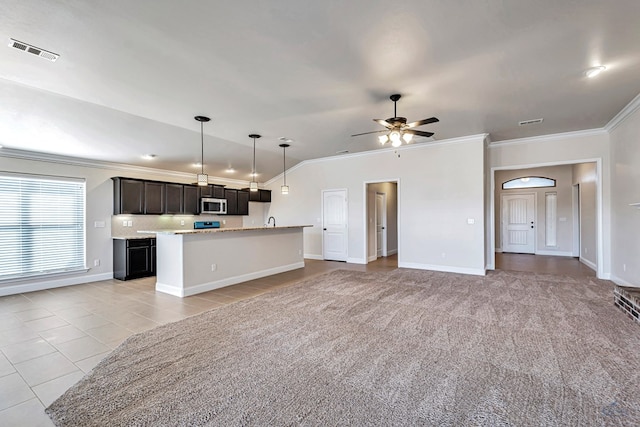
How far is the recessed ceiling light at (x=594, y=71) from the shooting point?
3.30 m

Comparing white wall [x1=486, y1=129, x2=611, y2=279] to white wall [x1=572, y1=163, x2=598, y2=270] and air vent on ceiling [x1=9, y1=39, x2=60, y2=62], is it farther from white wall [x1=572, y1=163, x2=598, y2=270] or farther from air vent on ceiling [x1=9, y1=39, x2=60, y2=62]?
air vent on ceiling [x1=9, y1=39, x2=60, y2=62]

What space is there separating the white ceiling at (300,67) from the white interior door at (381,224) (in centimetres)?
355

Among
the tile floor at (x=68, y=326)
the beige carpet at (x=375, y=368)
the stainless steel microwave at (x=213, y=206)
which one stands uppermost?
the stainless steel microwave at (x=213, y=206)

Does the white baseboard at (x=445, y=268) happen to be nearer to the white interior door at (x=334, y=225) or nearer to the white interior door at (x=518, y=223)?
the white interior door at (x=334, y=225)

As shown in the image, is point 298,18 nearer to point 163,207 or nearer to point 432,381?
point 432,381

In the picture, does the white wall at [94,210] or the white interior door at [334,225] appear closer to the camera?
the white wall at [94,210]

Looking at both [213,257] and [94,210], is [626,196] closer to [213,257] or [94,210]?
[213,257]

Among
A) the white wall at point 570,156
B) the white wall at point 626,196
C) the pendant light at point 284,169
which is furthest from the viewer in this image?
the pendant light at point 284,169

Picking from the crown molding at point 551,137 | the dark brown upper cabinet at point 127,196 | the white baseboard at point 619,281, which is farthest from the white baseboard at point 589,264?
the dark brown upper cabinet at point 127,196

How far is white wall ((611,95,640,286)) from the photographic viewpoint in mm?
4474

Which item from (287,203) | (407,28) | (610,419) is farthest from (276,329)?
(287,203)

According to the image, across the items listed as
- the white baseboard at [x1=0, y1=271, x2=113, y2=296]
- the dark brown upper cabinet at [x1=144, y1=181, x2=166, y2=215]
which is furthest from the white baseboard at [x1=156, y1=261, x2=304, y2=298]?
the dark brown upper cabinet at [x1=144, y1=181, x2=166, y2=215]

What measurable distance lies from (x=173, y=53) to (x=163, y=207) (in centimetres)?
492

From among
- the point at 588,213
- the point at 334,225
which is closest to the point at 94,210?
the point at 334,225
